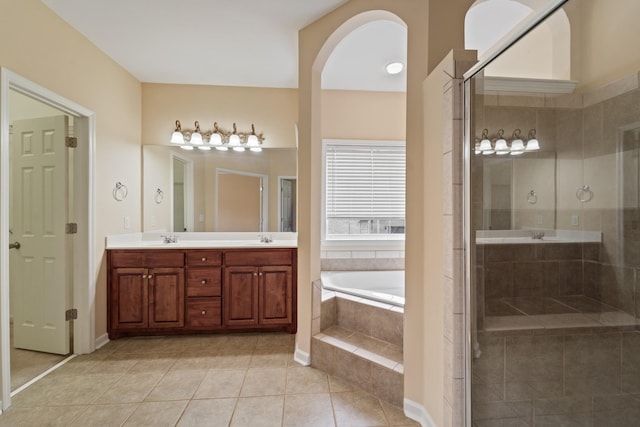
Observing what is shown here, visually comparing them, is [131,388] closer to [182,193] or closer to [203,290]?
[203,290]

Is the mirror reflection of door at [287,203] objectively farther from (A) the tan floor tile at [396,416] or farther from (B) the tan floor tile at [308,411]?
(A) the tan floor tile at [396,416]

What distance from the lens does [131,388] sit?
6.09ft

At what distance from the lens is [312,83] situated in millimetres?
2062

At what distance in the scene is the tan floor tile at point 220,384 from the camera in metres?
1.79

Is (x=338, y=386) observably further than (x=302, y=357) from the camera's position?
No

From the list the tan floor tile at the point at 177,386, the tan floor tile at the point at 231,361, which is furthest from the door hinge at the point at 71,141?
the tan floor tile at the point at 231,361

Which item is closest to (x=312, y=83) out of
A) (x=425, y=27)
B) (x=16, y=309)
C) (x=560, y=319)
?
(x=425, y=27)

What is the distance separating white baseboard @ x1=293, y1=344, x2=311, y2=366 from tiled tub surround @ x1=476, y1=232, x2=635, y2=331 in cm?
132

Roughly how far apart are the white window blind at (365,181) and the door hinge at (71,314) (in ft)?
8.02

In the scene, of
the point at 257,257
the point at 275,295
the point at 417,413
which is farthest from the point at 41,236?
the point at 417,413

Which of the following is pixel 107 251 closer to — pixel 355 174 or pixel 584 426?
pixel 355 174

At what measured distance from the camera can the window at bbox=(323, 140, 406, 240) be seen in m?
3.14

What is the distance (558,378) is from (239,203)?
2.86 meters

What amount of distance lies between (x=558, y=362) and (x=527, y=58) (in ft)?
4.59
